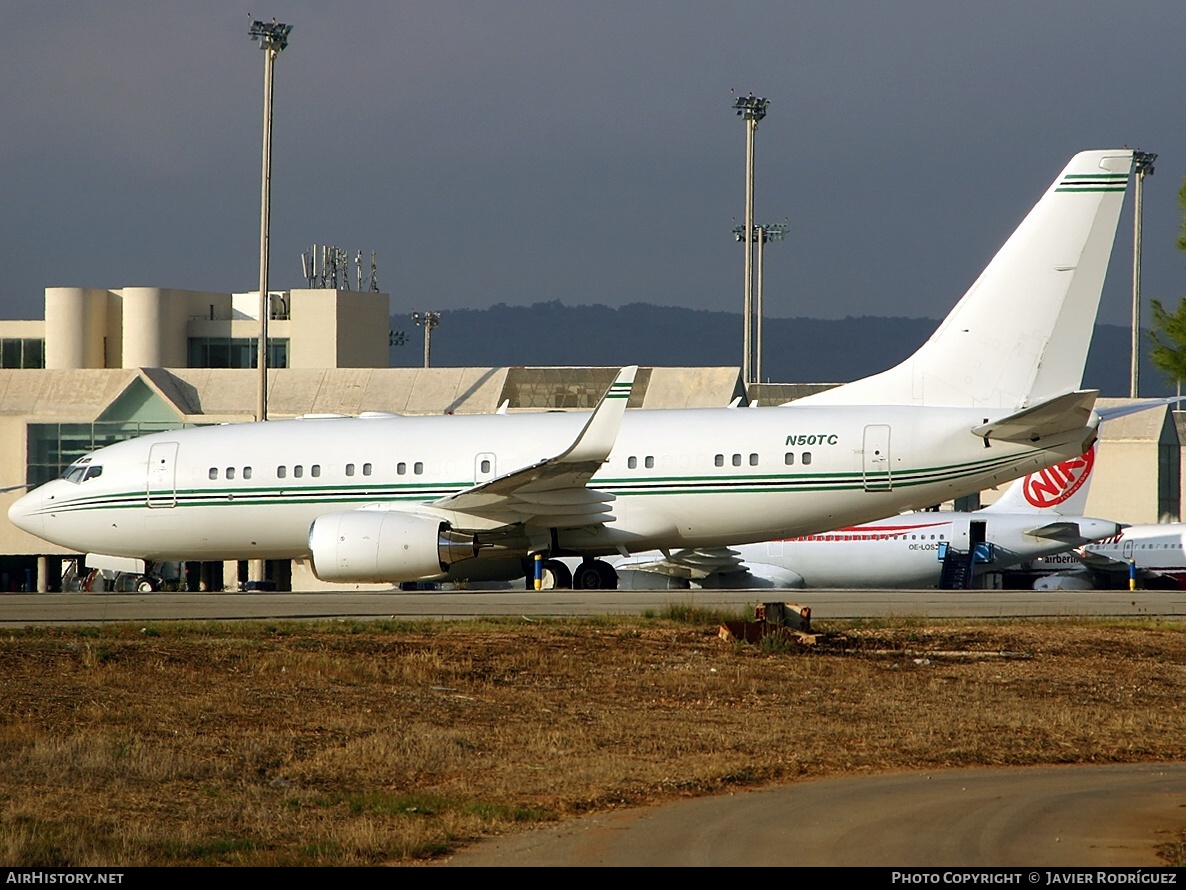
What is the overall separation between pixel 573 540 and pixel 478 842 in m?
17.1

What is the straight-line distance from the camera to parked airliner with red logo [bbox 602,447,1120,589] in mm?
40250

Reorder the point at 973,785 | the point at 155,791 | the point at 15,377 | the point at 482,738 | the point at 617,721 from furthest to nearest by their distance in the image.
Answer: the point at 15,377, the point at 617,721, the point at 482,738, the point at 973,785, the point at 155,791

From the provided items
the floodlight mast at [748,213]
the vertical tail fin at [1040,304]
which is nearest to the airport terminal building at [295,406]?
the floodlight mast at [748,213]

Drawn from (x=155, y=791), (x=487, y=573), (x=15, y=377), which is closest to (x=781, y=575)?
(x=487, y=573)

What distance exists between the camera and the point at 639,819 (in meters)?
9.02

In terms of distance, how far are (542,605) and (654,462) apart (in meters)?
4.33

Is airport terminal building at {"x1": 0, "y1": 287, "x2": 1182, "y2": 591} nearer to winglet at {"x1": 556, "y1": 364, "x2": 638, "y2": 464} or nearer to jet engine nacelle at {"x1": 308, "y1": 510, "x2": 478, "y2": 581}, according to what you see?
jet engine nacelle at {"x1": 308, "y1": 510, "x2": 478, "y2": 581}

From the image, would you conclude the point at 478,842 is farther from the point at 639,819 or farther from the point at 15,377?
the point at 15,377

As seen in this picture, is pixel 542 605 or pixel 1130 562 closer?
pixel 542 605

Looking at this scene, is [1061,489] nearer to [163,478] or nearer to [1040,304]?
[1040,304]

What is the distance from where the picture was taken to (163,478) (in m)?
27.0

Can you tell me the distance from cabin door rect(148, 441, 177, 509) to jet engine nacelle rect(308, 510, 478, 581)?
4.25 meters

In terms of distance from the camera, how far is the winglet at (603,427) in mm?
22734

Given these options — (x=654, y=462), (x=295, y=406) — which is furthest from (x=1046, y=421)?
(x=295, y=406)
